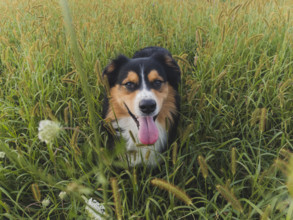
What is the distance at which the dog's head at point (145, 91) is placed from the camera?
2.19 meters

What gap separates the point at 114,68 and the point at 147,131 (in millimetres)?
945

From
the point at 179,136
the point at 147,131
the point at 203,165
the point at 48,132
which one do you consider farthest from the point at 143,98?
the point at 48,132

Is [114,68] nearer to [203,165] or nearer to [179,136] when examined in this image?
[179,136]

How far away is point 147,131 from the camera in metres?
2.23

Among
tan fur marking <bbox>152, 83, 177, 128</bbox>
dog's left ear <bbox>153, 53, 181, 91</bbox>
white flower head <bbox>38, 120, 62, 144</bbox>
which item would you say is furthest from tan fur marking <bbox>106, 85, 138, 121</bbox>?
white flower head <bbox>38, 120, 62, 144</bbox>

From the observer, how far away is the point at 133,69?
2.52 m

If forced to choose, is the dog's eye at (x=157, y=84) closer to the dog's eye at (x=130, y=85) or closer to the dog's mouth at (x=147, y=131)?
the dog's eye at (x=130, y=85)

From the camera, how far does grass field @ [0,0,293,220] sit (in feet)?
4.83

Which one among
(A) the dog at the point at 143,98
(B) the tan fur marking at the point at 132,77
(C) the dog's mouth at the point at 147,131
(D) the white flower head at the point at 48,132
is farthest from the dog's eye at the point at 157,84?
(D) the white flower head at the point at 48,132

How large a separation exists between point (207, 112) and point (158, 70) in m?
0.75

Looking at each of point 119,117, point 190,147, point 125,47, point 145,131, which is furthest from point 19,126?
point 125,47

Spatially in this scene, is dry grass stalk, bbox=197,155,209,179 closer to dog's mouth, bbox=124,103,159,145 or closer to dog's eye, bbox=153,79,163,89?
dog's mouth, bbox=124,103,159,145

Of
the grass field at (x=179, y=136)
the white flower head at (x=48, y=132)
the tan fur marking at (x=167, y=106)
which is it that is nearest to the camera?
the white flower head at (x=48, y=132)

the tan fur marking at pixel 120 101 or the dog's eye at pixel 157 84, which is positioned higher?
the dog's eye at pixel 157 84
